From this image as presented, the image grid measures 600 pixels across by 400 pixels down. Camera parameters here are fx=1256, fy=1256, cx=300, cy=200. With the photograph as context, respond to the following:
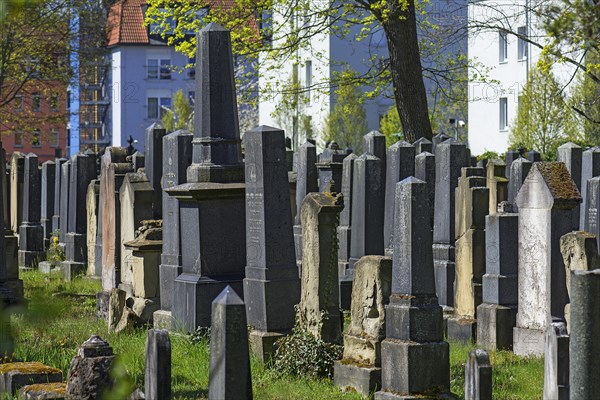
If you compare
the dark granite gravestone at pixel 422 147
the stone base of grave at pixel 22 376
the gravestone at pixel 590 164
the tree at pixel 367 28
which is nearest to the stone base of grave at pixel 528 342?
the stone base of grave at pixel 22 376

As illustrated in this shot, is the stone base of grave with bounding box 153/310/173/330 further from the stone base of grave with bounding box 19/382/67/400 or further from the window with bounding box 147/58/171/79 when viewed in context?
the window with bounding box 147/58/171/79

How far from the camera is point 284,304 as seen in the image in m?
11.3

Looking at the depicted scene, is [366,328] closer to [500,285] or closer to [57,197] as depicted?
[500,285]

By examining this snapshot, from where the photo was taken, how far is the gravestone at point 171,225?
13.2m

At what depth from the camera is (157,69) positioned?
69375mm

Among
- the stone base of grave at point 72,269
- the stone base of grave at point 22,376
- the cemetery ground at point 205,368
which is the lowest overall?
the cemetery ground at point 205,368

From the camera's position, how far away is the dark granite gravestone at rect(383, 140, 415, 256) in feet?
51.7

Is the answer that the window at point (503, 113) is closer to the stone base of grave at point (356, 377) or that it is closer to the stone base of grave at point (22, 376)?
the stone base of grave at point (356, 377)

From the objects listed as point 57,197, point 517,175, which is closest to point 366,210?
point 517,175

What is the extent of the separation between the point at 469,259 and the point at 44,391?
19.9 ft

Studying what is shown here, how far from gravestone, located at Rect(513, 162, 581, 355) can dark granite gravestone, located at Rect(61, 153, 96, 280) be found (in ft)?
33.0

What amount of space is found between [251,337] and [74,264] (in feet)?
30.4

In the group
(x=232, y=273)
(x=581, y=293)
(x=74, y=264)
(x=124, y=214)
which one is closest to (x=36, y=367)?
(x=232, y=273)

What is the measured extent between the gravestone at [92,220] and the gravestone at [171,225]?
15.4 feet
